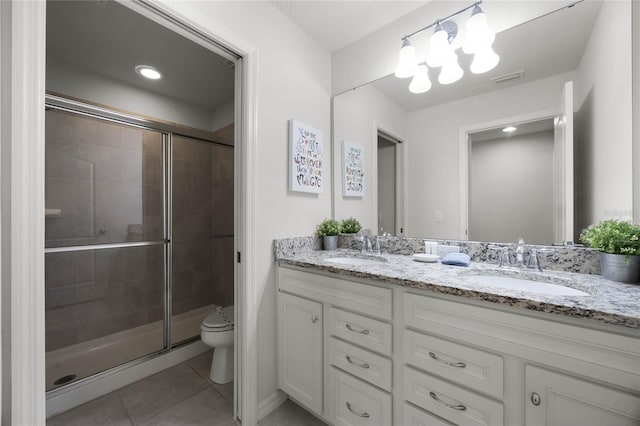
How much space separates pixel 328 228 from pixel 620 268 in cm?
140

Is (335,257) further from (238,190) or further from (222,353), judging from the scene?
(222,353)

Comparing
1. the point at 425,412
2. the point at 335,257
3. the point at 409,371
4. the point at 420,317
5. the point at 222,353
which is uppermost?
the point at 335,257

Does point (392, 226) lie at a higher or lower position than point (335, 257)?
higher

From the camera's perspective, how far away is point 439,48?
1454mm

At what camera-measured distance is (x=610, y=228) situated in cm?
98

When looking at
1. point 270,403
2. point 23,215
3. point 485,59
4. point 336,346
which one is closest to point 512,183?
point 485,59

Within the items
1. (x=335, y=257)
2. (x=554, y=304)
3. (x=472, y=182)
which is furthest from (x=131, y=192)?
(x=554, y=304)

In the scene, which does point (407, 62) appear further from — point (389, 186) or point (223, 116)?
point (223, 116)

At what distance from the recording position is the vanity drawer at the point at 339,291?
1.14m

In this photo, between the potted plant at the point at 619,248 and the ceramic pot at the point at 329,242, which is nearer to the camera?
the potted plant at the point at 619,248

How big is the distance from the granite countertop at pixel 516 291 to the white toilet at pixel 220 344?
79 cm

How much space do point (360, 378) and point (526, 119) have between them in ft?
4.94

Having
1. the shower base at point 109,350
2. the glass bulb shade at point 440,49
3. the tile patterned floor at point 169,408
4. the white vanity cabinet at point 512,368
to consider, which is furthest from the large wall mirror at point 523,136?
the shower base at point 109,350

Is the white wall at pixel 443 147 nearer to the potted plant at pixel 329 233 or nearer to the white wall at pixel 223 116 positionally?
the potted plant at pixel 329 233
